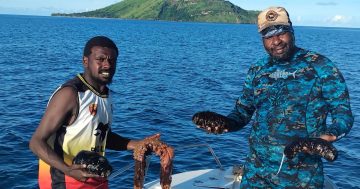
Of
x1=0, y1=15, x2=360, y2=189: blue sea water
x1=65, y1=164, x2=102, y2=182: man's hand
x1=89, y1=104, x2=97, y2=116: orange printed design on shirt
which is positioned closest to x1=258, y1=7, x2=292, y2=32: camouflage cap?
x1=89, y1=104, x2=97, y2=116: orange printed design on shirt

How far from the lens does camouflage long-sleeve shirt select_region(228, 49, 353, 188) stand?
15.3 feet

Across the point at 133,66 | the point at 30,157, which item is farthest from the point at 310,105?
the point at 133,66

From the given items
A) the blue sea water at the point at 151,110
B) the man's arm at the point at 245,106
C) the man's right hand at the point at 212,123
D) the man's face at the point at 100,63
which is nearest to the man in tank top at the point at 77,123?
the man's face at the point at 100,63

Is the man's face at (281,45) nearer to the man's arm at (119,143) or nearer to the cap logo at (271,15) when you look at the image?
the cap logo at (271,15)

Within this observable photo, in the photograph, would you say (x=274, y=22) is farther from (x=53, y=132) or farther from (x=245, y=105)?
(x=53, y=132)

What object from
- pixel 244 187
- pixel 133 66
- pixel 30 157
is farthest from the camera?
pixel 133 66

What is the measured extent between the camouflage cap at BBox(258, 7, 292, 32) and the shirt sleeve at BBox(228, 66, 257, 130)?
0.59m

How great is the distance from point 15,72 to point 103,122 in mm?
32944

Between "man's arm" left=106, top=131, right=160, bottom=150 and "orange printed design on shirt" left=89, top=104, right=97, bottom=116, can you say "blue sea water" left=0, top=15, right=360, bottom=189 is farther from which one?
"orange printed design on shirt" left=89, top=104, right=97, bottom=116

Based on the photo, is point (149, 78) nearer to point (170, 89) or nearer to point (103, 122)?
point (170, 89)

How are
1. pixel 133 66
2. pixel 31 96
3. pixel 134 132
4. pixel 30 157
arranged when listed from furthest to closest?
pixel 133 66, pixel 31 96, pixel 134 132, pixel 30 157

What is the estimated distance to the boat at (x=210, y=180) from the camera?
7801 millimetres

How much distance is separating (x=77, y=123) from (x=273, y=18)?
8.13 ft

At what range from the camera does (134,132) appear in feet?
62.4
